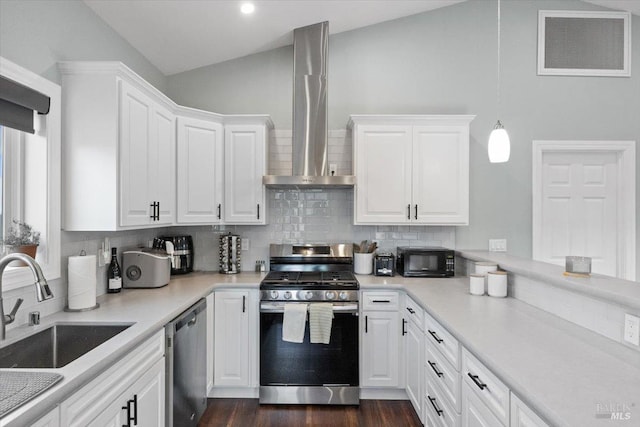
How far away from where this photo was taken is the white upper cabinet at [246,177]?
323 cm

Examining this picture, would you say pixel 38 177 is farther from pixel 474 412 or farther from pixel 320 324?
pixel 474 412

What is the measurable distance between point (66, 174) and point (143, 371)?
1.20 meters

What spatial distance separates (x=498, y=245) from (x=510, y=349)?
2230 mm

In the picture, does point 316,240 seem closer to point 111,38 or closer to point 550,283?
point 550,283

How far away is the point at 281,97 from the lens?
359 cm

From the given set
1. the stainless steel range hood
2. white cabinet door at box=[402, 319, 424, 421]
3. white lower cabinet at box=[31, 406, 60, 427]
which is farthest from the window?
white cabinet door at box=[402, 319, 424, 421]

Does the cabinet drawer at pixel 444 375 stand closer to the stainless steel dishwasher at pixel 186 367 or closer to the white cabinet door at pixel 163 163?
the stainless steel dishwasher at pixel 186 367

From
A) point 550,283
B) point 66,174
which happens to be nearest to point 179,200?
point 66,174

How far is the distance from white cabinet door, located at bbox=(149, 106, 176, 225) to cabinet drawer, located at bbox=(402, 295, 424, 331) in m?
1.92

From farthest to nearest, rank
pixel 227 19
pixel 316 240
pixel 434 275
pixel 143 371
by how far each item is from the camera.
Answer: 1. pixel 316 240
2. pixel 434 275
3. pixel 227 19
4. pixel 143 371

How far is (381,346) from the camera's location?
2.90 metres

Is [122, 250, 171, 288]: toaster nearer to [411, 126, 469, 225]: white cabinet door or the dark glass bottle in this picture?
the dark glass bottle

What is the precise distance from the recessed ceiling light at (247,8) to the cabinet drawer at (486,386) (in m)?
2.65

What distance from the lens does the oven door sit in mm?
2801
